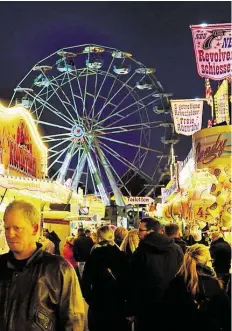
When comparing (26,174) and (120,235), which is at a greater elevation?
(26,174)

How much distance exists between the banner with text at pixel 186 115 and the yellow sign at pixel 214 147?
260 inches

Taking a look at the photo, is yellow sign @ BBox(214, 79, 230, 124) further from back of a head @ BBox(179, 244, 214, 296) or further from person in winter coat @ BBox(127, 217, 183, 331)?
back of a head @ BBox(179, 244, 214, 296)

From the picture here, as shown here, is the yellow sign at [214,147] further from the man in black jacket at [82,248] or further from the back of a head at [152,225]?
the back of a head at [152,225]

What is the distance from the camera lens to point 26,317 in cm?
270

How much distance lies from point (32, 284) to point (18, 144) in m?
11.4

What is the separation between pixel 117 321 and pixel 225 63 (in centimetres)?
622

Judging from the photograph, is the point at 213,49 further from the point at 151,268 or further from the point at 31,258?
the point at 31,258

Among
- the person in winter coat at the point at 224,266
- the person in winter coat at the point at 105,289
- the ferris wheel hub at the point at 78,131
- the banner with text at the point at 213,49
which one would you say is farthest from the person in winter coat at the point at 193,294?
the ferris wheel hub at the point at 78,131

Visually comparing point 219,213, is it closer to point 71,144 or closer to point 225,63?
point 225,63

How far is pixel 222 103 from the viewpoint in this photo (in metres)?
12.2

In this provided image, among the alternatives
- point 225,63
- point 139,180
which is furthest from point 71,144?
point 139,180

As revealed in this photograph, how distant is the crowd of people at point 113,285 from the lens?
2744mm

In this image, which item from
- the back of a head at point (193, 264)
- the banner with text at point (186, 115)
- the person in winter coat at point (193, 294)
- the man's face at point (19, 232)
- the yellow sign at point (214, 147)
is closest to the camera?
the man's face at point (19, 232)

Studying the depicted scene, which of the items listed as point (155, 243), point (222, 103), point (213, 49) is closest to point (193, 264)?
point (155, 243)
